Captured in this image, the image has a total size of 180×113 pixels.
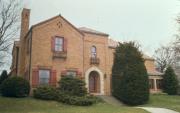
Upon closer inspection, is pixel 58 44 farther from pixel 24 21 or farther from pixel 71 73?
pixel 24 21

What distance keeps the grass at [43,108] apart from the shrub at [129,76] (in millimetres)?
5543

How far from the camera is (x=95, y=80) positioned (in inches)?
1426

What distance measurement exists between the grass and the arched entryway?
9155mm

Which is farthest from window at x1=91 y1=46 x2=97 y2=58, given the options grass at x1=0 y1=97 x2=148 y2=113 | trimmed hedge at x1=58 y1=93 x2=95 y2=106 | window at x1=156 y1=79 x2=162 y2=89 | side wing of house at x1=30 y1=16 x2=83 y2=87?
window at x1=156 y1=79 x2=162 y2=89

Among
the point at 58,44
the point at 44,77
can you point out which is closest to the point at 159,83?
the point at 58,44

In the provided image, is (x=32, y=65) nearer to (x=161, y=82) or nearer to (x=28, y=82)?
(x=28, y=82)

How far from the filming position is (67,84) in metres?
30.1

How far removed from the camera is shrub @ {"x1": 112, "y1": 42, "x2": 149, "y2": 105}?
3098cm

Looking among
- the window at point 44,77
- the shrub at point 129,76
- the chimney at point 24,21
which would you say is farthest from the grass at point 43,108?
the chimney at point 24,21

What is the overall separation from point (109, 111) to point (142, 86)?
34.4ft

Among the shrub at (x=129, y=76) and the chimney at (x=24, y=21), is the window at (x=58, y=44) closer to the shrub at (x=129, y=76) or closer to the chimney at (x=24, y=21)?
the chimney at (x=24, y=21)

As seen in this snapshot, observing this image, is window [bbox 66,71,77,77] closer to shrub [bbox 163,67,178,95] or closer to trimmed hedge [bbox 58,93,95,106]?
trimmed hedge [bbox 58,93,95,106]

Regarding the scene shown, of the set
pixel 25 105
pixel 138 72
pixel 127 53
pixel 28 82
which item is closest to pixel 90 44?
pixel 127 53

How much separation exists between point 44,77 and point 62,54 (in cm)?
350
